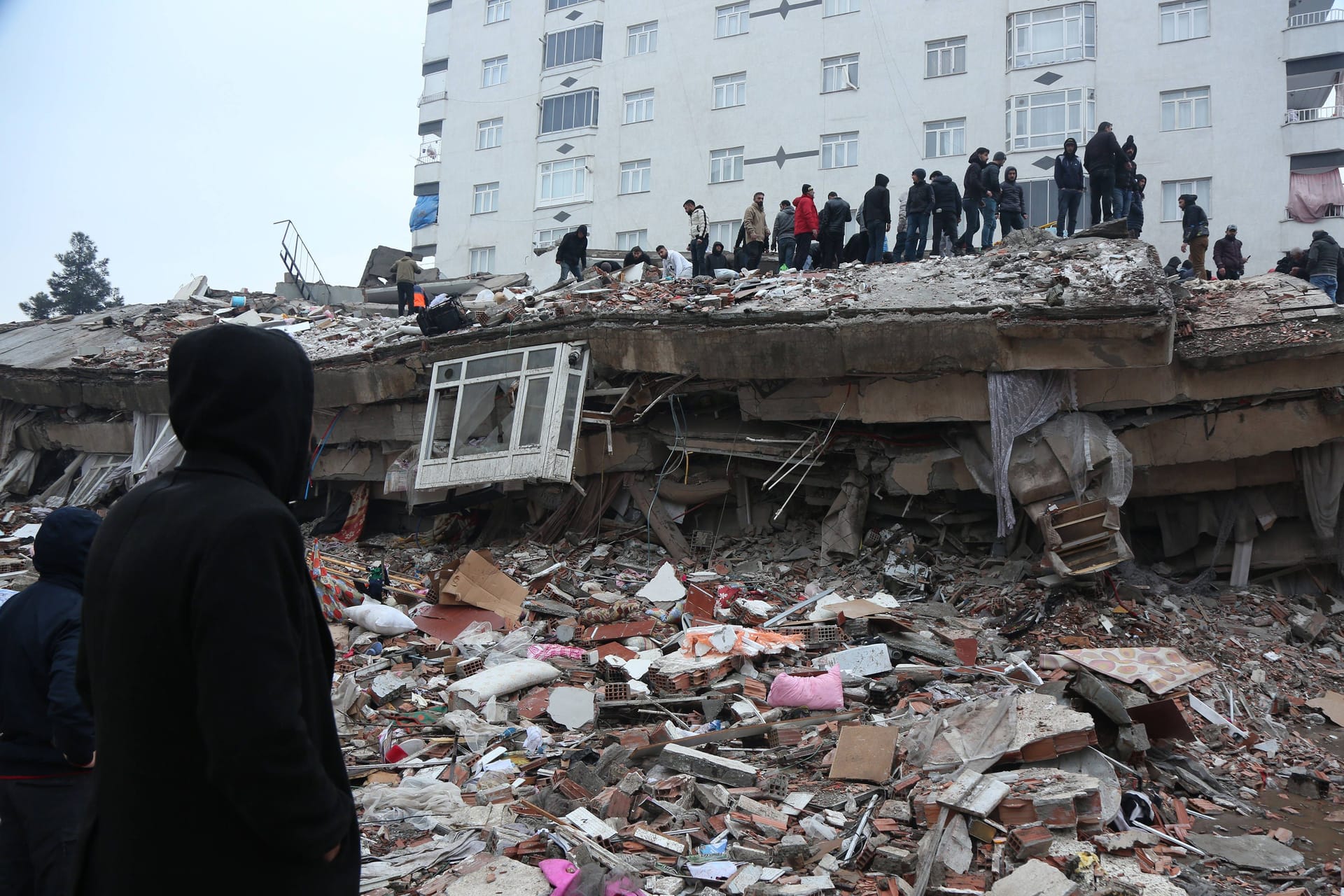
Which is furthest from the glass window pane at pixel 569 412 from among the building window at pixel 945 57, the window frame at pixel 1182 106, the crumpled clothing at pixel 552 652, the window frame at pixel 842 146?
the window frame at pixel 1182 106

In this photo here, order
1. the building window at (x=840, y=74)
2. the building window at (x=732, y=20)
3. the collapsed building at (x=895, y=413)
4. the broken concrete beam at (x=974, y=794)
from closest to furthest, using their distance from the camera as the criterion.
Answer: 1. the broken concrete beam at (x=974, y=794)
2. the collapsed building at (x=895, y=413)
3. the building window at (x=840, y=74)
4. the building window at (x=732, y=20)

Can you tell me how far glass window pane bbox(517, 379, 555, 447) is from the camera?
10.6m

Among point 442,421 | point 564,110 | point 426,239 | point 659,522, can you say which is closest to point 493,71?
point 564,110

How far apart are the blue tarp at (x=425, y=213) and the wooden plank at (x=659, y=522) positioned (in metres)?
25.9

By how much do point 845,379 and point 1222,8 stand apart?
20291 millimetres

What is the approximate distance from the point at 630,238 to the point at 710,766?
85.0 ft

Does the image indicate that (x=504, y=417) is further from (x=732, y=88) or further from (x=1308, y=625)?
(x=732, y=88)

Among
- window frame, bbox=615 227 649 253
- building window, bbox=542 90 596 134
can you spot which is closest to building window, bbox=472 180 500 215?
building window, bbox=542 90 596 134

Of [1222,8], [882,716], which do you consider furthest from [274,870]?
[1222,8]

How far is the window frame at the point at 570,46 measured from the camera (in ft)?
100

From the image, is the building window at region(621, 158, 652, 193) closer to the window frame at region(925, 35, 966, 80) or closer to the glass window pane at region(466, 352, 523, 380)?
the window frame at region(925, 35, 966, 80)

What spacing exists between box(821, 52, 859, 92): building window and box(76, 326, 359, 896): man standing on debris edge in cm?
2693

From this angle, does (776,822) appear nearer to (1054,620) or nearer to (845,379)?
(1054,620)

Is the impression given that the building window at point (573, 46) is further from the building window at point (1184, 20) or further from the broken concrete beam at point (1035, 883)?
the broken concrete beam at point (1035, 883)
